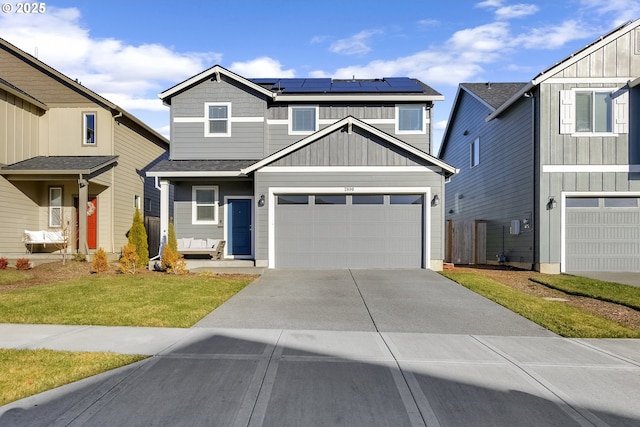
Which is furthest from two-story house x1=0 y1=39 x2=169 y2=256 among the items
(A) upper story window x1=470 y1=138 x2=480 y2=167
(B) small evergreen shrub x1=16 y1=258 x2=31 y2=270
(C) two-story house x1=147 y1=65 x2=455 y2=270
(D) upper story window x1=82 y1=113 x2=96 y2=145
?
(A) upper story window x1=470 y1=138 x2=480 y2=167

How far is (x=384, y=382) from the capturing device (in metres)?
5.01

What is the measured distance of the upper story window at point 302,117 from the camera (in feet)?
58.7

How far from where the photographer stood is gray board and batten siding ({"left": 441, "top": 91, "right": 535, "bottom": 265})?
16500mm

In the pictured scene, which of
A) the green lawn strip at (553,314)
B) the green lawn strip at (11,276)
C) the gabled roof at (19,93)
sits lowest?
the green lawn strip at (553,314)

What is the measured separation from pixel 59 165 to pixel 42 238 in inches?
110

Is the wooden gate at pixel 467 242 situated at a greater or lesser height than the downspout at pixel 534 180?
lesser

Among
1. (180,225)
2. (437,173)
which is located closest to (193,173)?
(180,225)

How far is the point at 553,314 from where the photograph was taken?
8883 mm

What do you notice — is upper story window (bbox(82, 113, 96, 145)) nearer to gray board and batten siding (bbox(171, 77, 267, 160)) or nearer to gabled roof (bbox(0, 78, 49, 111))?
gabled roof (bbox(0, 78, 49, 111))

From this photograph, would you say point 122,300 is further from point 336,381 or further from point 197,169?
point 197,169

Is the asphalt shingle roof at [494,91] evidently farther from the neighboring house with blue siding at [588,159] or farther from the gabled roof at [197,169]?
the gabled roof at [197,169]

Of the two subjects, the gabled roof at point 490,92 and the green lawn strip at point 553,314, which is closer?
the green lawn strip at point 553,314

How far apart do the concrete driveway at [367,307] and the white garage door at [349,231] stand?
185cm

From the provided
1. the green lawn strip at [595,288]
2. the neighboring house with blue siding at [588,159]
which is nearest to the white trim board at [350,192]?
the green lawn strip at [595,288]
